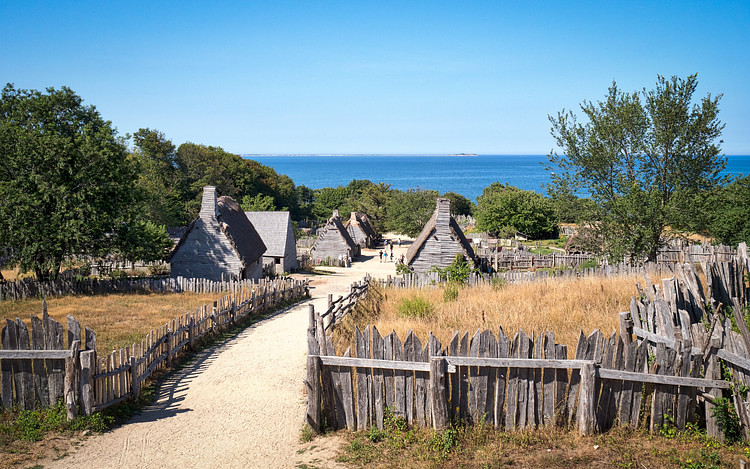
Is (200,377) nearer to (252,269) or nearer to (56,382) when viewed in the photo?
(56,382)

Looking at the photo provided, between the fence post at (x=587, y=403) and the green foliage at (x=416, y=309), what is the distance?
6144 millimetres

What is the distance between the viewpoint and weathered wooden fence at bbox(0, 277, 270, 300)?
23.6 meters

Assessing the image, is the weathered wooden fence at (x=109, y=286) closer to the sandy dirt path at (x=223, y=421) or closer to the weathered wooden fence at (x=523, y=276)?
the weathered wooden fence at (x=523, y=276)

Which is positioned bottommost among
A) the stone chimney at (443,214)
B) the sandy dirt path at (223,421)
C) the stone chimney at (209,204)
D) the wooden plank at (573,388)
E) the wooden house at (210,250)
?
the sandy dirt path at (223,421)

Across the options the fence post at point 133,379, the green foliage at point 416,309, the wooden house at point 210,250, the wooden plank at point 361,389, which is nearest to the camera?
the wooden plank at point 361,389

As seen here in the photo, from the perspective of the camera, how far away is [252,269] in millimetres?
33594

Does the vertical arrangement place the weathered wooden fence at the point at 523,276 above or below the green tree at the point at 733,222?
below

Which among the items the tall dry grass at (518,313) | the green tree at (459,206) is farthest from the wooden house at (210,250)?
the green tree at (459,206)

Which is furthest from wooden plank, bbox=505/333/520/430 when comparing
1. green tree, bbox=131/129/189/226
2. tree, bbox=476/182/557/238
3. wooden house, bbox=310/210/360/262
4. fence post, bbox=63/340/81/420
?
green tree, bbox=131/129/189/226

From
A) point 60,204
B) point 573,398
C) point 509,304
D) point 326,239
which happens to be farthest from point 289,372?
point 326,239

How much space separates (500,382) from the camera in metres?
8.16

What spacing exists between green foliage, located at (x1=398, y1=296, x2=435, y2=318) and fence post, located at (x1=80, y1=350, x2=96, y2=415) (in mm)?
7580

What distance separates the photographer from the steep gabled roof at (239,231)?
30562 millimetres

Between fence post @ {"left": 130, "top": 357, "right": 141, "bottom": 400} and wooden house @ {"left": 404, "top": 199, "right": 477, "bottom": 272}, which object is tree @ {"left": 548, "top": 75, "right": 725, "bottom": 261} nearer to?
wooden house @ {"left": 404, "top": 199, "right": 477, "bottom": 272}
